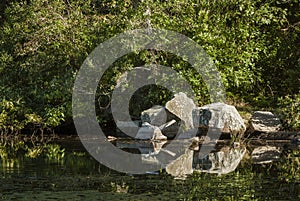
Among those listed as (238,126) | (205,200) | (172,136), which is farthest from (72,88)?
(205,200)

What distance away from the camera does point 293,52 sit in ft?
57.9

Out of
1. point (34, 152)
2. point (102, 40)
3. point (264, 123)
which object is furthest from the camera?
point (102, 40)

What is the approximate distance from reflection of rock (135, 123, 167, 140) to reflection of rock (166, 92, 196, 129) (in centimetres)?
56

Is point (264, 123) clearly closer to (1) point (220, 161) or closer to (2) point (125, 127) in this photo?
(2) point (125, 127)

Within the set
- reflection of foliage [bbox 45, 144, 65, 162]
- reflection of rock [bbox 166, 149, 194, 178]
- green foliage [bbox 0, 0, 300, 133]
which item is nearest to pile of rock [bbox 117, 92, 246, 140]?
green foliage [bbox 0, 0, 300, 133]

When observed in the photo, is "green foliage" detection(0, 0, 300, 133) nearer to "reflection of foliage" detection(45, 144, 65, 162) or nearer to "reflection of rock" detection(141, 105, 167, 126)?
"reflection of rock" detection(141, 105, 167, 126)

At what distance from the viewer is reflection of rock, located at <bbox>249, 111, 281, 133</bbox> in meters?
14.3

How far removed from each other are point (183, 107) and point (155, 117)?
681 mm

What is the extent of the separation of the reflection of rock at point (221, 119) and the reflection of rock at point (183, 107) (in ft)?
0.71

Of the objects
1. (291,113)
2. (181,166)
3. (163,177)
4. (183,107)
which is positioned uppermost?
(183,107)

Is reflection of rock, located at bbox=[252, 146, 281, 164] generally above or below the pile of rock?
below

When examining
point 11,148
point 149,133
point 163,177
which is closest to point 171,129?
point 149,133

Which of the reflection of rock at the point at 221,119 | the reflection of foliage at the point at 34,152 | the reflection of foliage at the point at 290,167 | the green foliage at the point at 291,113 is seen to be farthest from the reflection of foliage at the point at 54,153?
the green foliage at the point at 291,113

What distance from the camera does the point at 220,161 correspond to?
11156 millimetres
